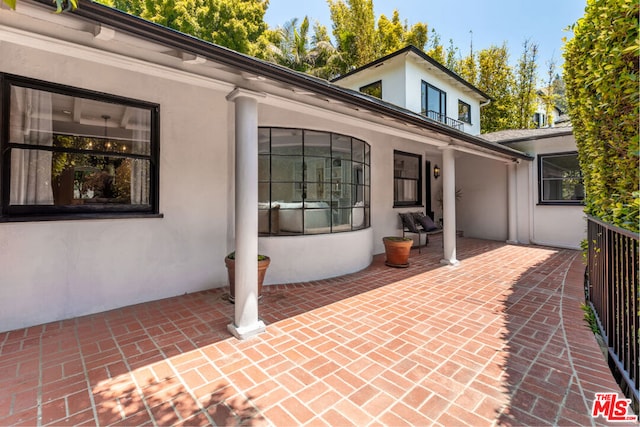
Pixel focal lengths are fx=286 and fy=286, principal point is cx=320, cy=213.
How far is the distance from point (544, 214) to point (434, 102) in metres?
5.71

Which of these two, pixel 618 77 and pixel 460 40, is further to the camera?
pixel 460 40

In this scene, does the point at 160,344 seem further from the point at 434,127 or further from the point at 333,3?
the point at 333,3

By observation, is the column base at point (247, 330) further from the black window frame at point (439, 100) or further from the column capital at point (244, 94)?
the black window frame at point (439, 100)

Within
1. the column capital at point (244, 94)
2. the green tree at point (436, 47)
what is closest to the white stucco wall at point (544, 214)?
the column capital at point (244, 94)

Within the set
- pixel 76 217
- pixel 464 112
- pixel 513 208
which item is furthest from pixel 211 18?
pixel 513 208

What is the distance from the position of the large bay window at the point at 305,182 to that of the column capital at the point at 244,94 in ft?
5.54

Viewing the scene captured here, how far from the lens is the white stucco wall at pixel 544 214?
8.02 m

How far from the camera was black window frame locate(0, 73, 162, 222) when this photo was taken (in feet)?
10.1

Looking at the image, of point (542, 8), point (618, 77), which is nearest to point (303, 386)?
point (618, 77)

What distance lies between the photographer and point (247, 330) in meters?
3.06

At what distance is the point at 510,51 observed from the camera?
1900 centimetres

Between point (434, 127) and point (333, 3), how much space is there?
18.9m

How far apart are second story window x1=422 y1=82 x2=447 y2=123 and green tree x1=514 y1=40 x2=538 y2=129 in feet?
38.6

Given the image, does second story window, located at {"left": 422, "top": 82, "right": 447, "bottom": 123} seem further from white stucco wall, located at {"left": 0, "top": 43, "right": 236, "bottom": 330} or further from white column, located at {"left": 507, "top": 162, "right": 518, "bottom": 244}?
white stucco wall, located at {"left": 0, "top": 43, "right": 236, "bottom": 330}
